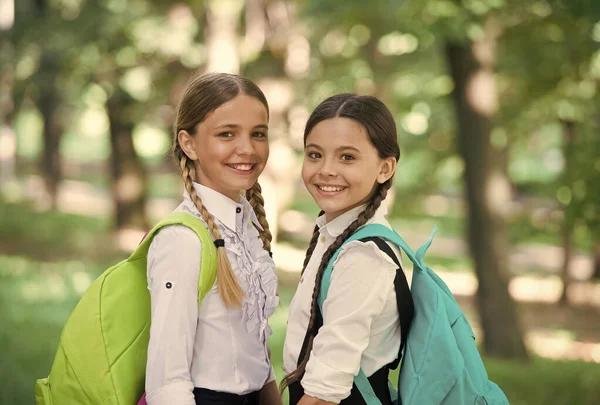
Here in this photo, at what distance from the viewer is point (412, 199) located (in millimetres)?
17938

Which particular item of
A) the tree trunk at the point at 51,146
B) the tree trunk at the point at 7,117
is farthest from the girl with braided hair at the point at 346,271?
the tree trunk at the point at 51,146

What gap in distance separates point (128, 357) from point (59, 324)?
7.10 meters

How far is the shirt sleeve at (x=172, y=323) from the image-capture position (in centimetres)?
220

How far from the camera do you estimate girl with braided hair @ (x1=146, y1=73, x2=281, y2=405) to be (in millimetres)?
2211

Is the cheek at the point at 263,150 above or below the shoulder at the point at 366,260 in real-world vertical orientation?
above

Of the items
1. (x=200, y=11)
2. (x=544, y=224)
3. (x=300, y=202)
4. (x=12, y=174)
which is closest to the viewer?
(x=544, y=224)

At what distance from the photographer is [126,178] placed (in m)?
17.3

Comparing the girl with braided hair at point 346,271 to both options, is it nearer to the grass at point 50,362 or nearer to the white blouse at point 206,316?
the white blouse at point 206,316

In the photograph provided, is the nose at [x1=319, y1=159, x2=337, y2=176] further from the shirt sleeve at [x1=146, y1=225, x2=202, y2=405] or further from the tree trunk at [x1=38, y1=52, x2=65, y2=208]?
the tree trunk at [x1=38, y1=52, x2=65, y2=208]

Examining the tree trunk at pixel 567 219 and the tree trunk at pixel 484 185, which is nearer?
the tree trunk at pixel 567 219

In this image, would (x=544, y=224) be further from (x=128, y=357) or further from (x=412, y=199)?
(x=128, y=357)

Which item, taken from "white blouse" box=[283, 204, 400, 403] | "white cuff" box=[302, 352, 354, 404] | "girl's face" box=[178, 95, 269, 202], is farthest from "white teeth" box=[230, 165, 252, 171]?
"white cuff" box=[302, 352, 354, 404]

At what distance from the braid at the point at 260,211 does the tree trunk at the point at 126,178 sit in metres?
14.4

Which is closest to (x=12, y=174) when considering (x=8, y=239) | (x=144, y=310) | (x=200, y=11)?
(x=8, y=239)
